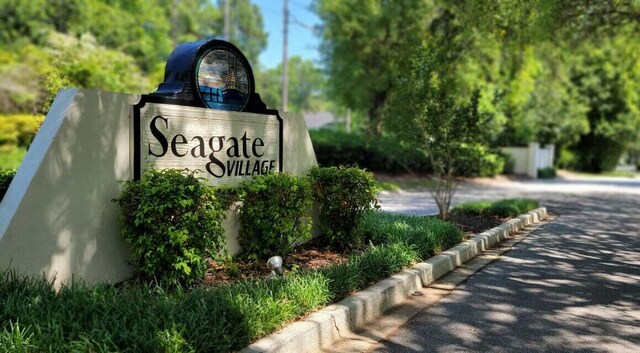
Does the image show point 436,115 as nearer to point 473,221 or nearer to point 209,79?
point 473,221

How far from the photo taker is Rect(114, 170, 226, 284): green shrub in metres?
4.37

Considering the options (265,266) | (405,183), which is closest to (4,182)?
(265,266)

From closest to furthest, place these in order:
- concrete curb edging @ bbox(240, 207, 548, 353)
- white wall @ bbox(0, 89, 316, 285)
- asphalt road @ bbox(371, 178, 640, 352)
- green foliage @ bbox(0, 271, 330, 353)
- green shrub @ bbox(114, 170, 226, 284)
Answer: green foliage @ bbox(0, 271, 330, 353), concrete curb edging @ bbox(240, 207, 548, 353), white wall @ bbox(0, 89, 316, 285), asphalt road @ bbox(371, 178, 640, 352), green shrub @ bbox(114, 170, 226, 284)

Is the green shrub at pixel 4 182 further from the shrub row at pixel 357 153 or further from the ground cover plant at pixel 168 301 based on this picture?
the shrub row at pixel 357 153

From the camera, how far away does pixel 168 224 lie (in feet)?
14.4

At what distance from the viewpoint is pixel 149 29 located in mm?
40719

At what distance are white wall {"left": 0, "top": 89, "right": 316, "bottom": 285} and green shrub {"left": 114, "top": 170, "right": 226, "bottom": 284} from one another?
7.9 inches

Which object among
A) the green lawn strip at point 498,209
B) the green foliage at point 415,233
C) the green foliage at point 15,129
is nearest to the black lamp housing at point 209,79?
the green foliage at point 415,233

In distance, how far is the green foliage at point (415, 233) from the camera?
657 centimetres

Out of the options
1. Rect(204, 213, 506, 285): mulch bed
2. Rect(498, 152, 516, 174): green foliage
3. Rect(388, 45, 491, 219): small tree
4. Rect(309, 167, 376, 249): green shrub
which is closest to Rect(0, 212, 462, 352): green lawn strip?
Rect(204, 213, 506, 285): mulch bed

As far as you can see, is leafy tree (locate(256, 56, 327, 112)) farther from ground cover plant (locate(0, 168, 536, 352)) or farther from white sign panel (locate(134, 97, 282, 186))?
ground cover plant (locate(0, 168, 536, 352))

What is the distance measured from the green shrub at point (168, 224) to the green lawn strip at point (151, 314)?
0.75 ft

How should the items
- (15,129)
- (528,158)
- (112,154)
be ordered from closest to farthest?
(112,154) → (15,129) → (528,158)

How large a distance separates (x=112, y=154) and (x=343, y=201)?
294cm
